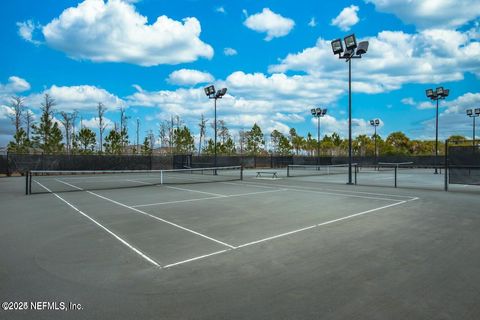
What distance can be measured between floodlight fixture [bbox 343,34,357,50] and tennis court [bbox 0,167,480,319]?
12652 mm

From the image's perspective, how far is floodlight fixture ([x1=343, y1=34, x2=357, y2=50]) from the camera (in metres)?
19.5

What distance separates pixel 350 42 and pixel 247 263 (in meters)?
18.1

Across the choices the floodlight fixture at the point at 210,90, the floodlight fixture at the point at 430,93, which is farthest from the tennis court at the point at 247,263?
the floodlight fixture at the point at 430,93

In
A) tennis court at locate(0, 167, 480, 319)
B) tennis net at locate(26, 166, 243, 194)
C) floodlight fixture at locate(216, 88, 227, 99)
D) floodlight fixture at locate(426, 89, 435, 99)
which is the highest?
floodlight fixture at locate(426, 89, 435, 99)

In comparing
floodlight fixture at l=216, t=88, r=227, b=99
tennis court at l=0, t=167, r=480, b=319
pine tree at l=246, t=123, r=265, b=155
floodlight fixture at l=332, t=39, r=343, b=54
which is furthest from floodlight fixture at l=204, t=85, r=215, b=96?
pine tree at l=246, t=123, r=265, b=155

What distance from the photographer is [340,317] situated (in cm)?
352

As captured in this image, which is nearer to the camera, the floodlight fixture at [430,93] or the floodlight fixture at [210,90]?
the floodlight fixture at [210,90]

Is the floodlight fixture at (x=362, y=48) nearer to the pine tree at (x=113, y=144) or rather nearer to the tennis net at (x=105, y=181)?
the tennis net at (x=105, y=181)

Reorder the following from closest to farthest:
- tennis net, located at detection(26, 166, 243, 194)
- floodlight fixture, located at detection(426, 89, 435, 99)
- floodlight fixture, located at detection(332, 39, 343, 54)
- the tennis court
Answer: the tennis court, tennis net, located at detection(26, 166, 243, 194), floodlight fixture, located at detection(332, 39, 343, 54), floodlight fixture, located at detection(426, 89, 435, 99)

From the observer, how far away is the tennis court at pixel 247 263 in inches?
149

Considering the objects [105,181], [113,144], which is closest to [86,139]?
[113,144]

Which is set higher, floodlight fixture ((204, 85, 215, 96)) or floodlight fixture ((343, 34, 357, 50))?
floodlight fixture ((343, 34, 357, 50))

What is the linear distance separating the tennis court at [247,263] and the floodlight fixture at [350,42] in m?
12.7

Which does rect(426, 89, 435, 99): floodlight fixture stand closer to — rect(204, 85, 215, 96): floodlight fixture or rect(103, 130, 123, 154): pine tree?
rect(204, 85, 215, 96): floodlight fixture
